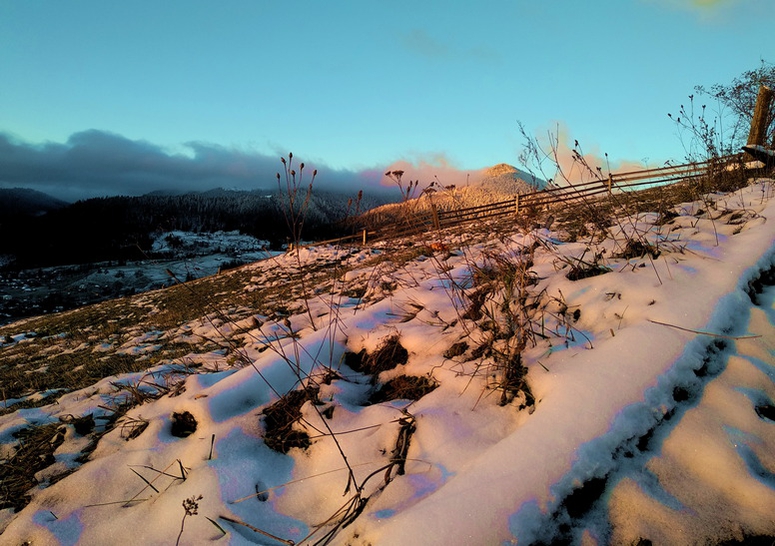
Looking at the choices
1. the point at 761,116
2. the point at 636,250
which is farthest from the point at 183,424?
the point at 761,116

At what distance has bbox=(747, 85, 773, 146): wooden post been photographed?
7.21 meters

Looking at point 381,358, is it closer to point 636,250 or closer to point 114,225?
point 636,250

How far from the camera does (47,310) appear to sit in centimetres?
1834

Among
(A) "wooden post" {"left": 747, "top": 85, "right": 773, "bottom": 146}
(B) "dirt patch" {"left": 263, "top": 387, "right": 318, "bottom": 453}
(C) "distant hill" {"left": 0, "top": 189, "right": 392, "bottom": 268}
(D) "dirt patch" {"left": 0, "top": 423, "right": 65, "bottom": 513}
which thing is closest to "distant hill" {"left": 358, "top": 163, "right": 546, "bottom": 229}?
(B) "dirt patch" {"left": 263, "top": 387, "right": 318, "bottom": 453}

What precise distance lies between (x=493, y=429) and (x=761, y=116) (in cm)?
975

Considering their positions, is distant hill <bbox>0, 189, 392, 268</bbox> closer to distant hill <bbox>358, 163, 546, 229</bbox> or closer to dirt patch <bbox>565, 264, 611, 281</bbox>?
distant hill <bbox>358, 163, 546, 229</bbox>

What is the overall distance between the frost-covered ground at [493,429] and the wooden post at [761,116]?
6.89m

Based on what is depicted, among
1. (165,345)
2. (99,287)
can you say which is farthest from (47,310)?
(165,345)

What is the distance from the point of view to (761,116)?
7.22 metres

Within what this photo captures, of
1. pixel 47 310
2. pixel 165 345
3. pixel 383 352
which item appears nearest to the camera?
pixel 383 352

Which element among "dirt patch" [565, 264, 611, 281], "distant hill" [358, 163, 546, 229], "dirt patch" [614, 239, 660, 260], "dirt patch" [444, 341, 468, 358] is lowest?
"dirt patch" [444, 341, 468, 358]

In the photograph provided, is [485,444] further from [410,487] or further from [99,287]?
[99,287]

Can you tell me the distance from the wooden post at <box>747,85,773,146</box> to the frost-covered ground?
6.89m

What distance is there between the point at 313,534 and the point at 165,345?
4.77 m
